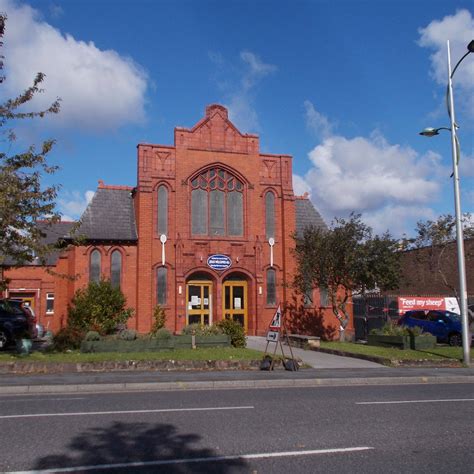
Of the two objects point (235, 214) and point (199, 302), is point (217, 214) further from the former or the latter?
point (199, 302)

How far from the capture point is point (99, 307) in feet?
79.0

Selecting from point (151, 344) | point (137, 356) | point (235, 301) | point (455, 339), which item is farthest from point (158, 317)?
point (455, 339)

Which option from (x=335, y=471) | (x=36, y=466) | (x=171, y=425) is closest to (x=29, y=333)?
(x=171, y=425)

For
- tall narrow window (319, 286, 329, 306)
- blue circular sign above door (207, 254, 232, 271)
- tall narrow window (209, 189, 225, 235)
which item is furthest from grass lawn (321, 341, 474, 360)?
tall narrow window (209, 189, 225, 235)

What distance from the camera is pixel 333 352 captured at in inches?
816

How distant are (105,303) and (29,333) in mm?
3402

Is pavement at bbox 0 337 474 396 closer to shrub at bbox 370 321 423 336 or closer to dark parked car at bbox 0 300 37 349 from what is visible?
shrub at bbox 370 321 423 336

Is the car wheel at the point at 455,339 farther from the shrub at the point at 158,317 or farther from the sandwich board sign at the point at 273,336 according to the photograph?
the shrub at the point at 158,317

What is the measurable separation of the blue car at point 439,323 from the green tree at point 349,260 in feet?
12.2

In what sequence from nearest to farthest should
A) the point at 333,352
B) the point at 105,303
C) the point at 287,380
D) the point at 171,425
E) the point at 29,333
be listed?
the point at 171,425 → the point at 287,380 → the point at 333,352 → the point at 29,333 → the point at 105,303

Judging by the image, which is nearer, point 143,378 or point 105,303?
point 143,378

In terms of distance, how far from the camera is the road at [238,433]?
6.02m

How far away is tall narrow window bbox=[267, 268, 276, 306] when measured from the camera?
2777 centimetres

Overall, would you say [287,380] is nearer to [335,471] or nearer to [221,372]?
[221,372]
